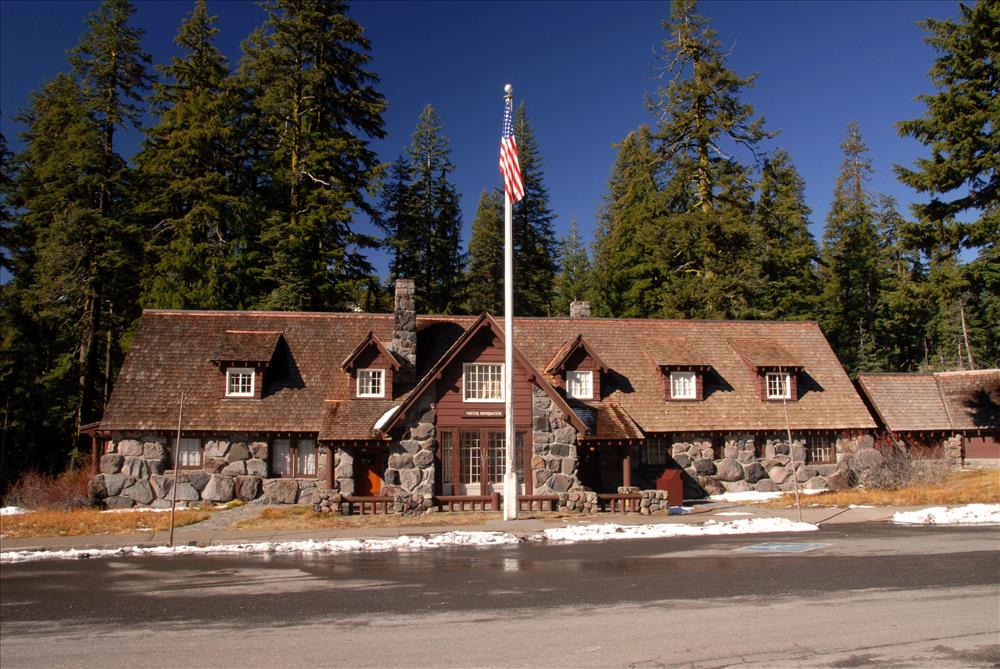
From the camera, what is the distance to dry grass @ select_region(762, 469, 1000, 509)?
74.7 feet

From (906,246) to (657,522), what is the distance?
18288 mm

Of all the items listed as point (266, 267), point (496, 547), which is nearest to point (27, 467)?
point (266, 267)

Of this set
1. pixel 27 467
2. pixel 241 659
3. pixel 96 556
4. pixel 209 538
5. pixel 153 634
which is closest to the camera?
pixel 241 659

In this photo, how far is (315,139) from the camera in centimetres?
4053

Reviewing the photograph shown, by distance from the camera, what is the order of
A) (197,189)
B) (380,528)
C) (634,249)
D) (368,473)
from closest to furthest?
(380,528), (368,473), (197,189), (634,249)

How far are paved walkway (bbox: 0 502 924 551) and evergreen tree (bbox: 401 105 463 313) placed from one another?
28.6 metres

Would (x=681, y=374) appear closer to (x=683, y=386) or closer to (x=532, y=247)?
(x=683, y=386)

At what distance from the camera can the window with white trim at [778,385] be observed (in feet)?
96.6

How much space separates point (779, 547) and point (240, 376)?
65.9ft

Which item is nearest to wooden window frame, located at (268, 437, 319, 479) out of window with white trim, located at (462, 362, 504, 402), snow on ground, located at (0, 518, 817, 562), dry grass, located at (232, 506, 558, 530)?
dry grass, located at (232, 506, 558, 530)

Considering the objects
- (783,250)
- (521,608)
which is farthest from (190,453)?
(783,250)

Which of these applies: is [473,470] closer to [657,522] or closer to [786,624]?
[657,522]

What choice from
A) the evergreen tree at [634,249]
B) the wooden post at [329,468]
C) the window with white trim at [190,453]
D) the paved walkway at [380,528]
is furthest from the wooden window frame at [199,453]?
the evergreen tree at [634,249]

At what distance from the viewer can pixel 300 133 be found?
4081 centimetres
